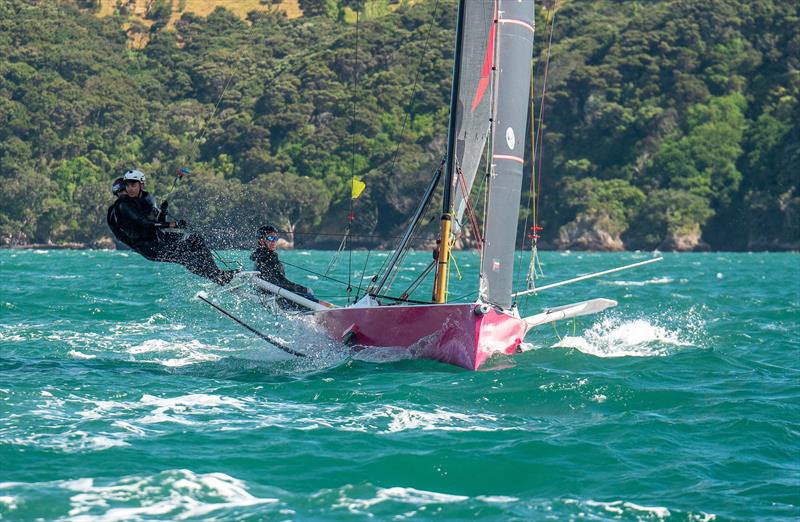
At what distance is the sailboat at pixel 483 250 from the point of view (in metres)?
14.3

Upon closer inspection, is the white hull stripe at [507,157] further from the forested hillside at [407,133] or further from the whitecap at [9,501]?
the forested hillside at [407,133]

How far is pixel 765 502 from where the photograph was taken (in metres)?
8.73

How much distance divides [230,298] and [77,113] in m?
90.8

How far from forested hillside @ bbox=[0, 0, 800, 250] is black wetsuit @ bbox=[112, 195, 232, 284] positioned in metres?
68.0

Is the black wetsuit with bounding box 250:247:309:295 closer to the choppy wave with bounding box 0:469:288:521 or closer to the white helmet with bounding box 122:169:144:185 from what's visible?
the white helmet with bounding box 122:169:144:185

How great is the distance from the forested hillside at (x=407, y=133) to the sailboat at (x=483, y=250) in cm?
6765

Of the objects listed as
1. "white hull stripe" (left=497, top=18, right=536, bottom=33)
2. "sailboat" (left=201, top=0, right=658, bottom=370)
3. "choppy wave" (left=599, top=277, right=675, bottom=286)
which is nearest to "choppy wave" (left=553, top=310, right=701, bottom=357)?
"sailboat" (left=201, top=0, right=658, bottom=370)

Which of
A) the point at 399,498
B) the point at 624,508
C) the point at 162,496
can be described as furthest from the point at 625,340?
the point at 162,496

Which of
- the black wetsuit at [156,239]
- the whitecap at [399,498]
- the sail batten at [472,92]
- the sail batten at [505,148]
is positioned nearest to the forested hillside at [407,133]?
the sail batten at [472,92]

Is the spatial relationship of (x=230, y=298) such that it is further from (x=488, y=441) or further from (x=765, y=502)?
(x=765, y=502)

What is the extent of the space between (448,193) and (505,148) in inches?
42.5

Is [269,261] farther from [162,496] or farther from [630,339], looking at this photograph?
[162,496]

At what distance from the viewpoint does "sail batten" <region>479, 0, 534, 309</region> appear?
14.5m

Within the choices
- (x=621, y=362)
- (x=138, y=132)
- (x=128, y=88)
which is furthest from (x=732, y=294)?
(x=128, y=88)
